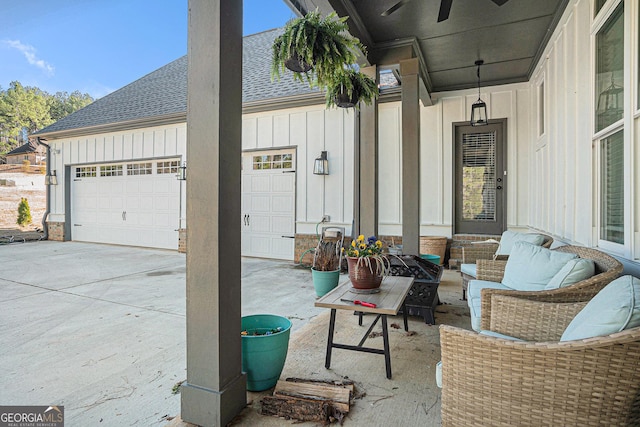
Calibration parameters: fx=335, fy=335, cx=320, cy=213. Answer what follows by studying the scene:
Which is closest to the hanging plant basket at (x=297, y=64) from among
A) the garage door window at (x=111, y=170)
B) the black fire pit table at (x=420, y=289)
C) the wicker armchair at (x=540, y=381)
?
the black fire pit table at (x=420, y=289)

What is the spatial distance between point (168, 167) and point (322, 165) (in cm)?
427

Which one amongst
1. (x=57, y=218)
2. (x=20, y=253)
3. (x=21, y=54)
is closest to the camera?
(x=20, y=253)

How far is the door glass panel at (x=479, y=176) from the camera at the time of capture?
586cm

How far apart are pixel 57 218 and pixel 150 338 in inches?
375

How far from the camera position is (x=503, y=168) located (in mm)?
5730

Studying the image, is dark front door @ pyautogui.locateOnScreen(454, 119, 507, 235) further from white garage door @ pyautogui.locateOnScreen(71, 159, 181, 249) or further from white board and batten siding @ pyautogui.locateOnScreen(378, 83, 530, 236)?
white garage door @ pyautogui.locateOnScreen(71, 159, 181, 249)

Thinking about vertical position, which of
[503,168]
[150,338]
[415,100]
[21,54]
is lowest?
[150,338]

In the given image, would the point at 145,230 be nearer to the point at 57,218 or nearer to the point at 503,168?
the point at 57,218

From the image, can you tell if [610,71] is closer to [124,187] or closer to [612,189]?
[612,189]

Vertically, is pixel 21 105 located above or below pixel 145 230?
above

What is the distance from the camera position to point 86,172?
9.75 metres

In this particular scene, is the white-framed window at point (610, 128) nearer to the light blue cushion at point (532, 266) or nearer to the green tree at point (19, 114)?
the light blue cushion at point (532, 266)

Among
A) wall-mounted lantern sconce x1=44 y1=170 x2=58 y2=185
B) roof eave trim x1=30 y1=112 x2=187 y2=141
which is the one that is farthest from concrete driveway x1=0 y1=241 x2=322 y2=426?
wall-mounted lantern sconce x1=44 y1=170 x2=58 y2=185

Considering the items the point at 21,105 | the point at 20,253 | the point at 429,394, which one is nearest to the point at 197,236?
the point at 429,394
